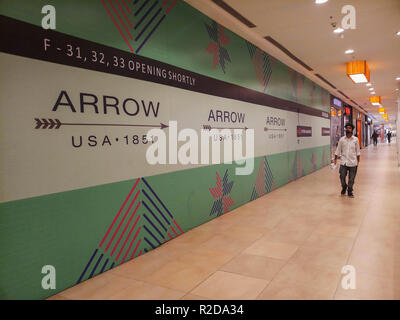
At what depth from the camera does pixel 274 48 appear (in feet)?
22.8

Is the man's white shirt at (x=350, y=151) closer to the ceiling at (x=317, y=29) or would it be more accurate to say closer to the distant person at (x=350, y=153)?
the distant person at (x=350, y=153)

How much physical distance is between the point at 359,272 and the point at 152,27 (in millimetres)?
3668

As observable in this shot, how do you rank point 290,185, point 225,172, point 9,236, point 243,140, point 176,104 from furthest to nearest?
point 290,185, point 243,140, point 225,172, point 176,104, point 9,236

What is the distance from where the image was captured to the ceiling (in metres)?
4.70

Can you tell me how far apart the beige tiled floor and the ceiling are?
11.2ft

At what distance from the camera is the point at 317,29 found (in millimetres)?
5805

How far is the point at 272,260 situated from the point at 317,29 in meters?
4.63

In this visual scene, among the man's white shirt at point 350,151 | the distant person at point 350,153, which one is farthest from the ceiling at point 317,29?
the man's white shirt at point 350,151

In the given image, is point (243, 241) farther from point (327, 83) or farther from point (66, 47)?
point (327, 83)

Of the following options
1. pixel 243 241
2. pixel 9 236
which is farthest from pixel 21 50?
pixel 243 241

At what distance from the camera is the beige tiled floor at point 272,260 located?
272 centimetres

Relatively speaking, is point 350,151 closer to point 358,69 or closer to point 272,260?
point 358,69

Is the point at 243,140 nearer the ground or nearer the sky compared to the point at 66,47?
nearer the ground

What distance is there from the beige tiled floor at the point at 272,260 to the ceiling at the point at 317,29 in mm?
3402
